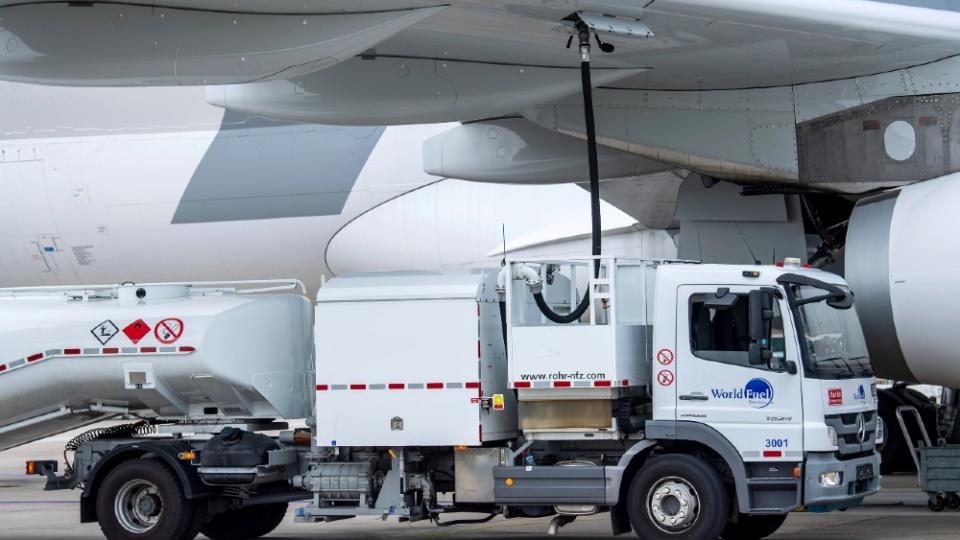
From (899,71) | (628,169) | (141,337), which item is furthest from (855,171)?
(141,337)

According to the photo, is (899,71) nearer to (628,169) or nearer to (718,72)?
(718,72)

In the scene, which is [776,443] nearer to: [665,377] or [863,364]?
[665,377]

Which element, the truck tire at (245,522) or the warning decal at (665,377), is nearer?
the warning decal at (665,377)

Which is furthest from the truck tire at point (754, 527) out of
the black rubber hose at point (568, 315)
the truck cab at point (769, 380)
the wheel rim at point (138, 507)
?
the wheel rim at point (138, 507)

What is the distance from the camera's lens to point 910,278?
12.6m

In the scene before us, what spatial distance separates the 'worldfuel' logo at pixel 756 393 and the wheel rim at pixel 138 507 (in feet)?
16.3

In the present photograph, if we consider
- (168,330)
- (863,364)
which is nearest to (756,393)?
(863,364)

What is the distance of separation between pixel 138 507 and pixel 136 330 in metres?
1.52

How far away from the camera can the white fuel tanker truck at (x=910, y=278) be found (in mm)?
12305

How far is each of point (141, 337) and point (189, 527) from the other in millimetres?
1675

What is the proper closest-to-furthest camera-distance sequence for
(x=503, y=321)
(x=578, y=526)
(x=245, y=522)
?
(x=503, y=321) → (x=245, y=522) → (x=578, y=526)

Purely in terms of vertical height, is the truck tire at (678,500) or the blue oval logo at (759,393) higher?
the blue oval logo at (759,393)

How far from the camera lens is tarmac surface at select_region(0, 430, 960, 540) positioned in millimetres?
13055

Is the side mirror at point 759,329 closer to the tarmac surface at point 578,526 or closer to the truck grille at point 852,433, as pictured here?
the truck grille at point 852,433
